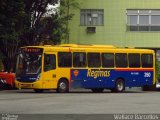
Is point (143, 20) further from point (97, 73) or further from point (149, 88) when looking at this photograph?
point (97, 73)

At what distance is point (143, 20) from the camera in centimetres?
5728

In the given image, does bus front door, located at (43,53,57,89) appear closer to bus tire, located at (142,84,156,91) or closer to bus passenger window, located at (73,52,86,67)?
bus passenger window, located at (73,52,86,67)

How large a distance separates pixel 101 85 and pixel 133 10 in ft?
71.7

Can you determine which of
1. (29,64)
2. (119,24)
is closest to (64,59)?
(29,64)

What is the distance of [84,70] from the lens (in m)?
36.1

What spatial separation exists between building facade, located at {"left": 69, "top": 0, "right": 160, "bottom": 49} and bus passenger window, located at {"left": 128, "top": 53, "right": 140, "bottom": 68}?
18.7 meters

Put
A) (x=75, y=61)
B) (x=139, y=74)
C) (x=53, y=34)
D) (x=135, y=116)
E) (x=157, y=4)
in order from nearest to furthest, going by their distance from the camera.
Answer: (x=135, y=116), (x=75, y=61), (x=139, y=74), (x=53, y=34), (x=157, y=4)

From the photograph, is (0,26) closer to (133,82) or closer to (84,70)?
(84,70)

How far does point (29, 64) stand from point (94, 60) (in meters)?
4.42

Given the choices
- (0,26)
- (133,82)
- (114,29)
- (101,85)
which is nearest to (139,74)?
(133,82)

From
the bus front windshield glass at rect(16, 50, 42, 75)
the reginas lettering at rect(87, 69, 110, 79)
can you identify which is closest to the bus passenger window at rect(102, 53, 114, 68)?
the reginas lettering at rect(87, 69, 110, 79)

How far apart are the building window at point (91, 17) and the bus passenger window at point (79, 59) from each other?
2161cm

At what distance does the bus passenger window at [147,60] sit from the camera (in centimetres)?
3881

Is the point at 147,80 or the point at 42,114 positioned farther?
the point at 147,80
